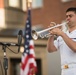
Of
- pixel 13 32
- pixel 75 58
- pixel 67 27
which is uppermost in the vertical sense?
pixel 13 32

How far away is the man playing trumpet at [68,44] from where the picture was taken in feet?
15.1

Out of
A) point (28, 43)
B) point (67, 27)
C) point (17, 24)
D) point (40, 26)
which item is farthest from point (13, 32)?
point (67, 27)

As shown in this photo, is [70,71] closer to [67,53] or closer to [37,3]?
[67,53]

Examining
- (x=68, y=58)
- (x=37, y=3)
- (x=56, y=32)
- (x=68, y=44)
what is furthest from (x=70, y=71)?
(x=37, y=3)

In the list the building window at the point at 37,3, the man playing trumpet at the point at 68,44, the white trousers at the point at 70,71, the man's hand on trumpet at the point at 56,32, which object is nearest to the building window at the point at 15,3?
the building window at the point at 37,3

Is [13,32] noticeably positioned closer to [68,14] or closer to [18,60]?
[18,60]

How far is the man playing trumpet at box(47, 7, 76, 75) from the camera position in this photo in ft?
15.1

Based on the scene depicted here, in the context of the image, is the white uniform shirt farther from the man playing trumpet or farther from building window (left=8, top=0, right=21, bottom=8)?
building window (left=8, top=0, right=21, bottom=8)

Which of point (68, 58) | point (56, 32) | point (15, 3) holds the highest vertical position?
point (15, 3)

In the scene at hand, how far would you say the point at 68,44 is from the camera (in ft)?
15.0

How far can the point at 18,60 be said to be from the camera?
59.7ft

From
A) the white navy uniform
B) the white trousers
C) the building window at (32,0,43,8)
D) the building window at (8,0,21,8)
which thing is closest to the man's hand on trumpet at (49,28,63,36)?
the white navy uniform

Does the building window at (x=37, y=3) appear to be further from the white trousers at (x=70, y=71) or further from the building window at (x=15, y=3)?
the white trousers at (x=70, y=71)

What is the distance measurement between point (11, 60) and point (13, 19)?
1.99 m
